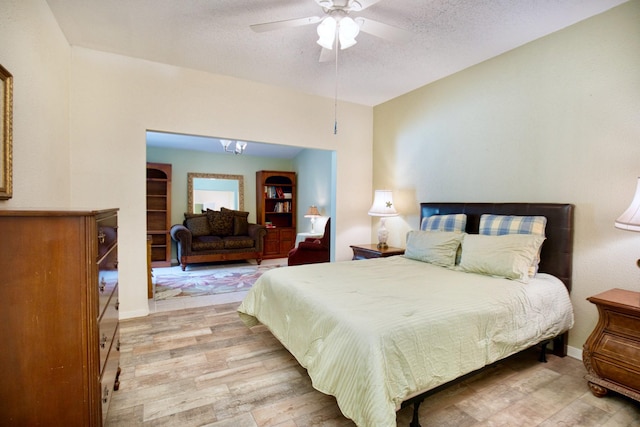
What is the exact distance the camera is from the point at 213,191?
6629 millimetres

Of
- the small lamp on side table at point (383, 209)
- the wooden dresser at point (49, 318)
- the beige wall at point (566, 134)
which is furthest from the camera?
the small lamp on side table at point (383, 209)

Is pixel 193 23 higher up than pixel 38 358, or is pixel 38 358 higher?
pixel 193 23

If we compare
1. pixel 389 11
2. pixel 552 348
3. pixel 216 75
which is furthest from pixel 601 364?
pixel 216 75

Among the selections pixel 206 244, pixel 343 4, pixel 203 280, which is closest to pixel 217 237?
pixel 206 244

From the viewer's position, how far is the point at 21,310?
1115 mm

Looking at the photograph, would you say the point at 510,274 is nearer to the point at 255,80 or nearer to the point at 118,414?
the point at 118,414

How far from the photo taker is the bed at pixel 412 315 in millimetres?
1406

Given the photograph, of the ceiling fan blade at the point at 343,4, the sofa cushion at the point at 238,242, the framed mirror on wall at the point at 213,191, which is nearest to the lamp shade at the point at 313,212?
the sofa cushion at the point at 238,242

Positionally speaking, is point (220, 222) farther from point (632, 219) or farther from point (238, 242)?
point (632, 219)

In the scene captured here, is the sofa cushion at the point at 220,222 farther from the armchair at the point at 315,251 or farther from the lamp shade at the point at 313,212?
the armchair at the point at 315,251

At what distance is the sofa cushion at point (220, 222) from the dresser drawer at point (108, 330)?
442 centimetres

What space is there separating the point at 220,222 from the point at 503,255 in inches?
205

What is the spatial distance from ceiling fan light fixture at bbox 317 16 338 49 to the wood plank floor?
93.4 inches

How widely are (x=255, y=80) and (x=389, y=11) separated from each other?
1849 mm
